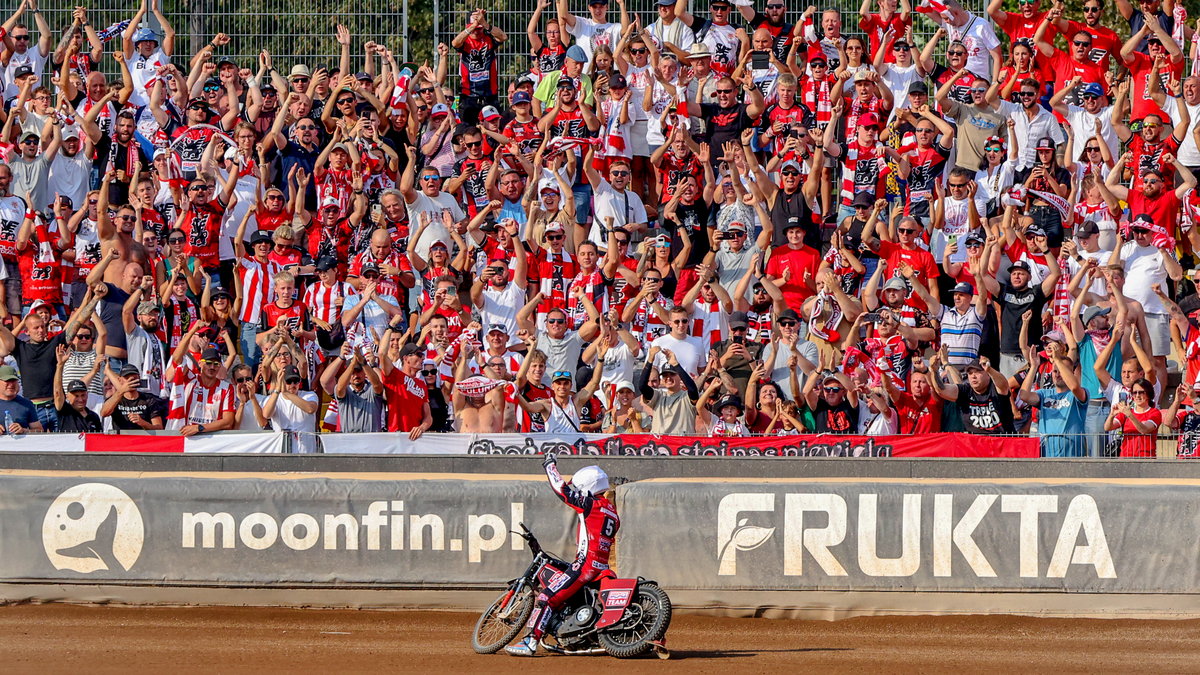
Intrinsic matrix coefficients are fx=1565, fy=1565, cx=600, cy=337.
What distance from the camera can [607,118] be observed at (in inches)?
793

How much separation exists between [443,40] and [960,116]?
758 centimetres

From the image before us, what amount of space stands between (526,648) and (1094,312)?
29.1 feet

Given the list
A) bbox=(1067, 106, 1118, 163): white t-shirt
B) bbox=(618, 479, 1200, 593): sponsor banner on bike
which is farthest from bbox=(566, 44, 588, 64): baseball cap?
bbox=(618, 479, 1200, 593): sponsor banner on bike

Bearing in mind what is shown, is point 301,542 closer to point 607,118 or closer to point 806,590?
point 806,590

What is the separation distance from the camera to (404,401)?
1658 cm

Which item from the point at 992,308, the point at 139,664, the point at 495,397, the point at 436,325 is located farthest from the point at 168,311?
the point at 992,308

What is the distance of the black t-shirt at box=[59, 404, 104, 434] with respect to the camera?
647 inches

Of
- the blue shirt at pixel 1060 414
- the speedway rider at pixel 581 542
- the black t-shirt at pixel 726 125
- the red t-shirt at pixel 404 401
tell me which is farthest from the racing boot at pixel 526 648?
the black t-shirt at pixel 726 125

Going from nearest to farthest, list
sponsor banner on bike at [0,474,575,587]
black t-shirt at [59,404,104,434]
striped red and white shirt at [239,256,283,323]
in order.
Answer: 1. sponsor banner on bike at [0,474,575,587]
2. black t-shirt at [59,404,104,434]
3. striped red and white shirt at [239,256,283,323]

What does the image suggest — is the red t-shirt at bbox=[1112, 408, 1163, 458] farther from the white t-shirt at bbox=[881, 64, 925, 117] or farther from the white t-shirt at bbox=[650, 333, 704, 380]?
the white t-shirt at bbox=[881, 64, 925, 117]

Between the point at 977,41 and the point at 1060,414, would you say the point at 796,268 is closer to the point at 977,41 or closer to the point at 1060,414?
the point at 1060,414

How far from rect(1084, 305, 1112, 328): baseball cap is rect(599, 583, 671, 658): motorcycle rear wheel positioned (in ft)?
26.3

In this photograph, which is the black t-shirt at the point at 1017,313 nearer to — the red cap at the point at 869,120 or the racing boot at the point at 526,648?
the red cap at the point at 869,120

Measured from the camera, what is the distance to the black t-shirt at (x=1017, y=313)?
17.7m
